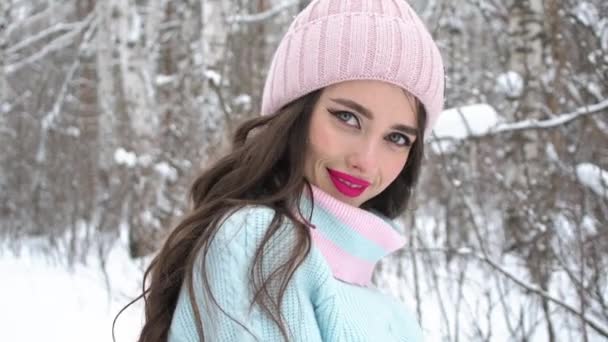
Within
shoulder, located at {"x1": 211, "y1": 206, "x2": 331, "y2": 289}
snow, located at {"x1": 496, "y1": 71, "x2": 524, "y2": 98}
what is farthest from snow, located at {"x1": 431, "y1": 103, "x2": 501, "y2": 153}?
shoulder, located at {"x1": 211, "y1": 206, "x2": 331, "y2": 289}

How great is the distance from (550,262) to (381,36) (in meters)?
1.99

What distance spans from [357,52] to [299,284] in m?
0.49

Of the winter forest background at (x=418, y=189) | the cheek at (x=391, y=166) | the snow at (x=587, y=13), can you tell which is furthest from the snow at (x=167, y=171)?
the cheek at (x=391, y=166)

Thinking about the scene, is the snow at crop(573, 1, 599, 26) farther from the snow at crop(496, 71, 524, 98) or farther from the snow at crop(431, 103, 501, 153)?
the snow at crop(496, 71, 524, 98)

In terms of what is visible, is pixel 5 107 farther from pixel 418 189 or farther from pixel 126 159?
pixel 418 189

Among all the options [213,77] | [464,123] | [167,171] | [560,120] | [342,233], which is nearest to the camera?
[342,233]

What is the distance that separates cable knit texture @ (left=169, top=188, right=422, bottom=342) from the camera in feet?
3.51

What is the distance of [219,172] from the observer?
142 cm

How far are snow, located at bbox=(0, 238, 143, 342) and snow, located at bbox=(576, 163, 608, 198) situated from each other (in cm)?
209

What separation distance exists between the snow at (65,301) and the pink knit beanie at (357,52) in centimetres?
224

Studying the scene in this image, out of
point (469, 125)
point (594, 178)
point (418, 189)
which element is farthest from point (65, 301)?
point (594, 178)

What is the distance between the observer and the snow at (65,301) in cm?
397

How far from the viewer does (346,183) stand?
4.48 feet

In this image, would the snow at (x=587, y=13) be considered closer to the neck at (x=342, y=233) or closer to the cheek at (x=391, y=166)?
the cheek at (x=391, y=166)
